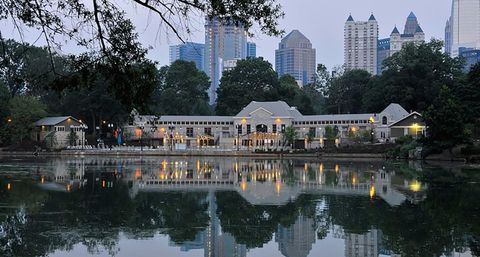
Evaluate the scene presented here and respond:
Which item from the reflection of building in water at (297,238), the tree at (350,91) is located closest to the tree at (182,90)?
the tree at (350,91)

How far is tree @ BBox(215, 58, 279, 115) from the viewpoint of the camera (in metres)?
83.7

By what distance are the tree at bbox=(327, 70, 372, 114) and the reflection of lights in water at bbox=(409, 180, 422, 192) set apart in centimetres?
5727

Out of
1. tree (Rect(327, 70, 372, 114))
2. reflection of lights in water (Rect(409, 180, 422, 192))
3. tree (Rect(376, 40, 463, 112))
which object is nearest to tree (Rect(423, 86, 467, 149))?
tree (Rect(376, 40, 463, 112))

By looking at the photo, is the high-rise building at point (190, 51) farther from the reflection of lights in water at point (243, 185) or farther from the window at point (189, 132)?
the window at point (189, 132)

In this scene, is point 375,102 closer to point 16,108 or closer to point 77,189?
point 16,108

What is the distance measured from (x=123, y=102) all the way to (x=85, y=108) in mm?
64780

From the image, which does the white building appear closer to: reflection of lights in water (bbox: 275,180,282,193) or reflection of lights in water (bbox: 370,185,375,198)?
reflection of lights in water (bbox: 275,180,282,193)

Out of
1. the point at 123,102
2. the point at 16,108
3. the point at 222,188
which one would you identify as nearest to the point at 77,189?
the point at 222,188

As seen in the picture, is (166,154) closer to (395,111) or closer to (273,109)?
(273,109)

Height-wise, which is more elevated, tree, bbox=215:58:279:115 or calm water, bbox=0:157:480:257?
tree, bbox=215:58:279:115

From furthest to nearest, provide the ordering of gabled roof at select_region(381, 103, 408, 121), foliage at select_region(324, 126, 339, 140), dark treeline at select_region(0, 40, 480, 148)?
foliage at select_region(324, 126, 339, 140)
gabled roof at select_region(381, 103, 408, 121)
dark treeline at select_region(0, 40, 480, 148)

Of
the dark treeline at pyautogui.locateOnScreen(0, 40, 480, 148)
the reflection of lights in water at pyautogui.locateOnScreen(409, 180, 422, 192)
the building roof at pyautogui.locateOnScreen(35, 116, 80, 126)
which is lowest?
the reflection of lights in water at pyautogui.locateOnScreen(409, 180, 422, 192)

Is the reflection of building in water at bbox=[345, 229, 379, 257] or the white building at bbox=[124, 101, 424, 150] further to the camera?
the white building at bbox=[124, 101, 424, 150]

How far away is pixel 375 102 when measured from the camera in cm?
7488
